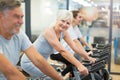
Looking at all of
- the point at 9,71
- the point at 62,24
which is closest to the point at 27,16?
the point at 62,24

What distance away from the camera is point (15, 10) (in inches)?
65.9

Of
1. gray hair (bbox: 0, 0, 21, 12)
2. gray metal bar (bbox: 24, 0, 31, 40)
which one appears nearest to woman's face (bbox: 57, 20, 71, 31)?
gray hair (bbox: 0, 0, 21, 12)

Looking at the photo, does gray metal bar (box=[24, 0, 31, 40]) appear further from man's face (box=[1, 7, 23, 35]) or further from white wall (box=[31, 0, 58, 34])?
man's face (box=[1, 7, 23, 35])

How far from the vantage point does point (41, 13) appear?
5891 mm

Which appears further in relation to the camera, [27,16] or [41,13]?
[41,13]

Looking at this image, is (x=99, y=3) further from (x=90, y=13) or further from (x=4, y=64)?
(x=4, y=64)

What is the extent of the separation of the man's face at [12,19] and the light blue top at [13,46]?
15 cm

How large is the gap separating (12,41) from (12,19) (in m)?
0.26

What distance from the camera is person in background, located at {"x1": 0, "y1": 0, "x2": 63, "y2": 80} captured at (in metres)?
1.34

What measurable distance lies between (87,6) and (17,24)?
4.90m

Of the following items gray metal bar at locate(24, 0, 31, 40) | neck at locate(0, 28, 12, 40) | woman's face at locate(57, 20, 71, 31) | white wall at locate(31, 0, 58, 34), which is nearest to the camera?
neck at locate(0, 28, 12, 40)

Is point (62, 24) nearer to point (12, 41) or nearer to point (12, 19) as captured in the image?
point (12, 41)

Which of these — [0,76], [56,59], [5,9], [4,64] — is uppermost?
[5,9]

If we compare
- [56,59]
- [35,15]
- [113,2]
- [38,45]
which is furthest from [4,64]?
[113,2]
